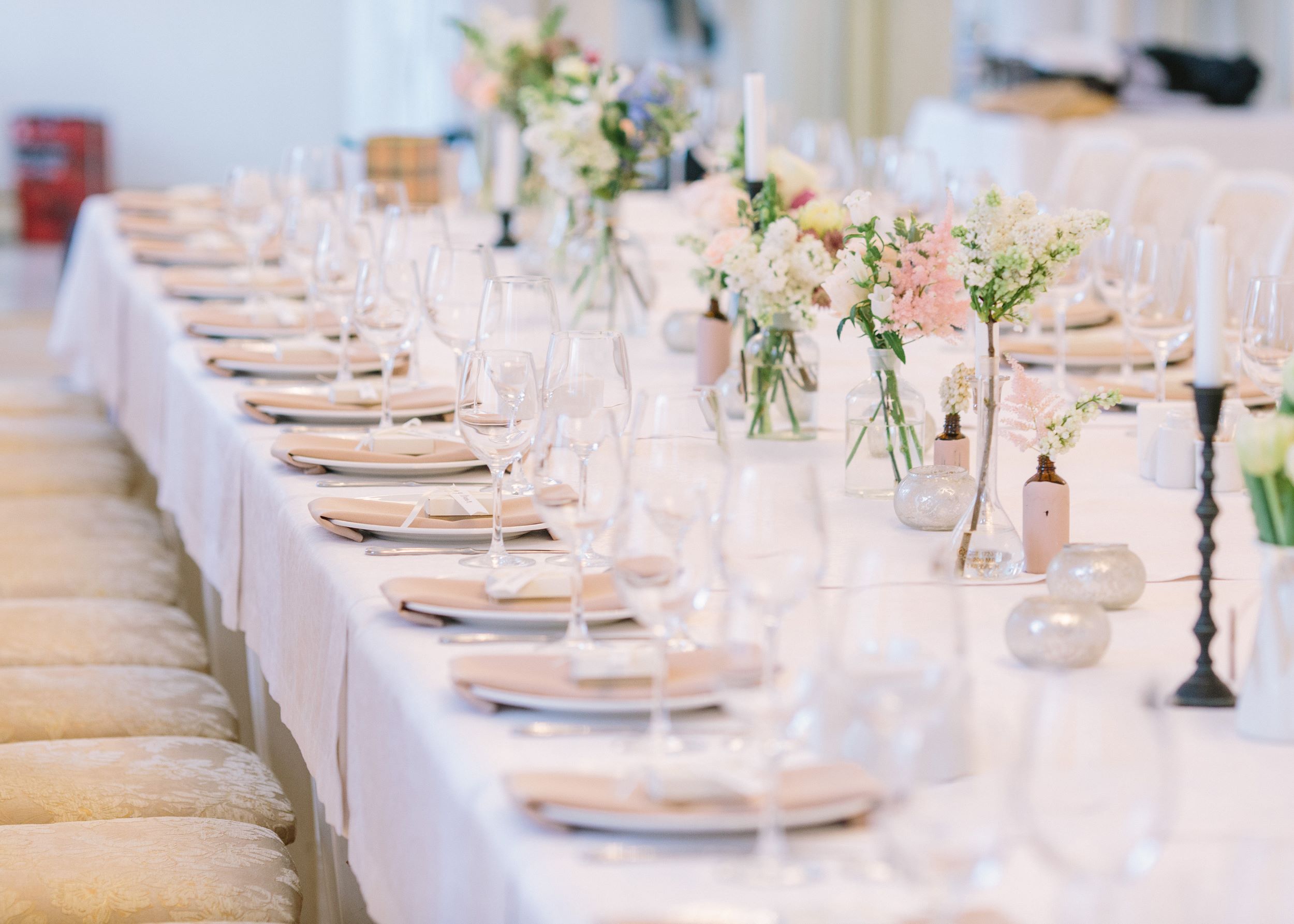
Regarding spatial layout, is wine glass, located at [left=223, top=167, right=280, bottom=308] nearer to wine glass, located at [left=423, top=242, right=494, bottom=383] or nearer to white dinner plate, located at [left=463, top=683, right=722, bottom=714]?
wine glass, located at [left=423, top=242, right=494, bottom=383]

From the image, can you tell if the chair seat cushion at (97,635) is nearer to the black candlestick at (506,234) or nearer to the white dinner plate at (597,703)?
the white dinner plate at (597,703)

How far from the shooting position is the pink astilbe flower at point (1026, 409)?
1511mm

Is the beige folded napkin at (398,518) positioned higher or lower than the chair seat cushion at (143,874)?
higher

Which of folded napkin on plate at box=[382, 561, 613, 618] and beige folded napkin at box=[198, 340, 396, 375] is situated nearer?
folded napkin on plate at box=[382, 561, 613, 618]

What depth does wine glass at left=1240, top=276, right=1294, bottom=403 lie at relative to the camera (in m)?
1.69

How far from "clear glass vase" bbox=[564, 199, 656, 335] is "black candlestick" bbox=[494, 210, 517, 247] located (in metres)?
0.90

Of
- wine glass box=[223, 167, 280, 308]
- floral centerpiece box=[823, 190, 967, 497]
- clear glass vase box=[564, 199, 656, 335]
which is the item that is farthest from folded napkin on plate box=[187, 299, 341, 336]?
floral centerpiece box=[823, 190, 967, 497]

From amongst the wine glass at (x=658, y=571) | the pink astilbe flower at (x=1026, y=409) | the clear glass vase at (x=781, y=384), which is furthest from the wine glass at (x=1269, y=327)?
the wine glass at (x=658, y=571)

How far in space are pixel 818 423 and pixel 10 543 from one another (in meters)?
1.41

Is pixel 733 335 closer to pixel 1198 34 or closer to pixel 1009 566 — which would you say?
pixel 1009 566

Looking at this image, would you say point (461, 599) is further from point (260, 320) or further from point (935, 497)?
point (260, 320)

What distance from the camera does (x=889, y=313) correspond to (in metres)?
1.62

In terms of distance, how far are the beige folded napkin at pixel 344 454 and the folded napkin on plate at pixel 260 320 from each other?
76 cm

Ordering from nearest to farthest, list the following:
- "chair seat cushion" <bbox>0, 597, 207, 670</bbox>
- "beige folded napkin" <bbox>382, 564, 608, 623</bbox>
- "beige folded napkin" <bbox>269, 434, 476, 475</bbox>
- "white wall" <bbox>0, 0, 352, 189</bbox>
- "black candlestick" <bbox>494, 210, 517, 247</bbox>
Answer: "beige folded napkin" <bbox>382, 564, 608, 623</bbox> < "beige folded napkin" <bbox>269, 434, 476, 475</bbox> < "chair seat cushion" <bbox>0, 597, 207, 670</bbox> < "black candlestick" <bbox>494, 210, 517, 247</bbox> < "white wall" <bbox>0, 0, 352, 189</bbox>
